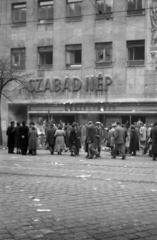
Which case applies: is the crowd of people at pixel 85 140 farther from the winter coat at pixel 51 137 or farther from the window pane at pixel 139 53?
the window pane at pixel 139 53

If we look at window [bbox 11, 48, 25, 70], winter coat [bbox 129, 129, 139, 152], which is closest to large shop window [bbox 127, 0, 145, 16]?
window [bbox 11, 48, 25, 70]

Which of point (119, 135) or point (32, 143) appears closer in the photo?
point (119, 135)


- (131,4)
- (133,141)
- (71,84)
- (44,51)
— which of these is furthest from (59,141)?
(44,51)

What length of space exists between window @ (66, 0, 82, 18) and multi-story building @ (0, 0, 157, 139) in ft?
0.24

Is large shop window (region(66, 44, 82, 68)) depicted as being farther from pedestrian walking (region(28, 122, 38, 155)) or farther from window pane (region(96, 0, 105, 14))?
pedestrian walking (region(28, 122, 38, 155))

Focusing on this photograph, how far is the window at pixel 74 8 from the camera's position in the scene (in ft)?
119

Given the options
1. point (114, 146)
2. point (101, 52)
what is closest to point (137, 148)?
point (114, 146)

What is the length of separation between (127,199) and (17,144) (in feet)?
51.5

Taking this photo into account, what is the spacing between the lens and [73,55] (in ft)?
120

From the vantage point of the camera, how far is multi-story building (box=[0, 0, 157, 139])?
111ft

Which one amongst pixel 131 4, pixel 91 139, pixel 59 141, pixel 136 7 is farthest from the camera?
pixel 131 4

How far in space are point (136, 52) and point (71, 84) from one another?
5.30 m

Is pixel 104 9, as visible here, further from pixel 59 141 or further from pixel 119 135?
pixel 119 135

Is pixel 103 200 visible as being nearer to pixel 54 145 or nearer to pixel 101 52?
pixel 54 145
